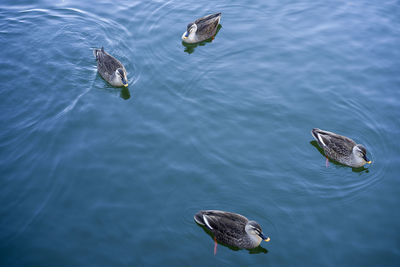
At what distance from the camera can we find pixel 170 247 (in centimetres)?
721

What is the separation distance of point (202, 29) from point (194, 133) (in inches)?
195

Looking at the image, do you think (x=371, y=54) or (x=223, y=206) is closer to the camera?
(x=223, y=206)

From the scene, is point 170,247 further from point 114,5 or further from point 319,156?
point 114,5

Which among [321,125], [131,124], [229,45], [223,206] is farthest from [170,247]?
[229,45]

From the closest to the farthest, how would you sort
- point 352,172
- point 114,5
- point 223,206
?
point 223,206, point 352,172, point 114,5

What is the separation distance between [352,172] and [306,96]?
9.63 feet

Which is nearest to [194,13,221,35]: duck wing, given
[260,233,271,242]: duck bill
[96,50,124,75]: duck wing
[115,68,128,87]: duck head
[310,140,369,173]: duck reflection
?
[96,50,124,75]: duck wing

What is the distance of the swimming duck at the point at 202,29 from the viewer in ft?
40.9

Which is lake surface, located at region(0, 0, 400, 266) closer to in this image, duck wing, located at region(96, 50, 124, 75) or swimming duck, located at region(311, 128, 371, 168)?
swimming duck, located at region(311, 128, 371, 168)

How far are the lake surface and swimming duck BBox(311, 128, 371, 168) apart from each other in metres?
0.23

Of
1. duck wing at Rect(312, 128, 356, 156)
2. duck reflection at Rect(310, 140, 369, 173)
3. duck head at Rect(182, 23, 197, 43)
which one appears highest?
duck head at Rect(182, 23, 197, 43)

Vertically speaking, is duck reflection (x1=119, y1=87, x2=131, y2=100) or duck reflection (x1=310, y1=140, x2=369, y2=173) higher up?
duck reflection (x1=119, y1=87, x2=131, y2=100)

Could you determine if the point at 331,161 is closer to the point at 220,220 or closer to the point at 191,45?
the point at 220,220

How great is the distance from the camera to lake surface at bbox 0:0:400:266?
7.36 meters
